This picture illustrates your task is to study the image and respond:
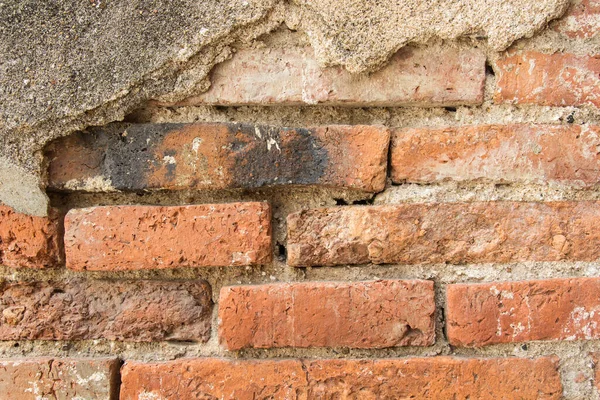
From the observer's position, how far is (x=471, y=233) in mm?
792

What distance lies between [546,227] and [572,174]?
91 mm

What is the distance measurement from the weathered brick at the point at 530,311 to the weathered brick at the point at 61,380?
55cm

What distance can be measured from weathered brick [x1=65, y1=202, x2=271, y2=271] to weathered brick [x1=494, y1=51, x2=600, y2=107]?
16.9 inches

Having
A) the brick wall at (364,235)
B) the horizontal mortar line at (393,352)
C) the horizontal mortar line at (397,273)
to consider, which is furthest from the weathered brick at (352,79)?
the horizontal mortar line at (393,352)

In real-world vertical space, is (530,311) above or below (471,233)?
below

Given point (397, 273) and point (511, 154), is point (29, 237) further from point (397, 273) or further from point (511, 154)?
point (511, 154)

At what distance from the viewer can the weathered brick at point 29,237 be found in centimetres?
81

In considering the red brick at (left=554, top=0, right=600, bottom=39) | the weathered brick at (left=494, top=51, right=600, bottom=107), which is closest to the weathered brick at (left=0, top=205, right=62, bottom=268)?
the weathered brick at (left=494, top=51, right=600, bottom=107)

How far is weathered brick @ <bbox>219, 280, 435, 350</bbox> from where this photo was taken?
0.78 m

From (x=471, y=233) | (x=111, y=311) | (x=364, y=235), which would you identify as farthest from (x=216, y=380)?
(x=471, y=233)

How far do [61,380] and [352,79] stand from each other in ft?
2.15

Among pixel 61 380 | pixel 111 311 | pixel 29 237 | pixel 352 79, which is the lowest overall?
pixel 61 380

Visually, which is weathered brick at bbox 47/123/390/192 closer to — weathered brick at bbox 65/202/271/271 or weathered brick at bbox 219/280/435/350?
weathered brick at bbox 65/202/271/271

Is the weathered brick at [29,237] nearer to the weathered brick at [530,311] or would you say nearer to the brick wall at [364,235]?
the brick wall at [364,235]
